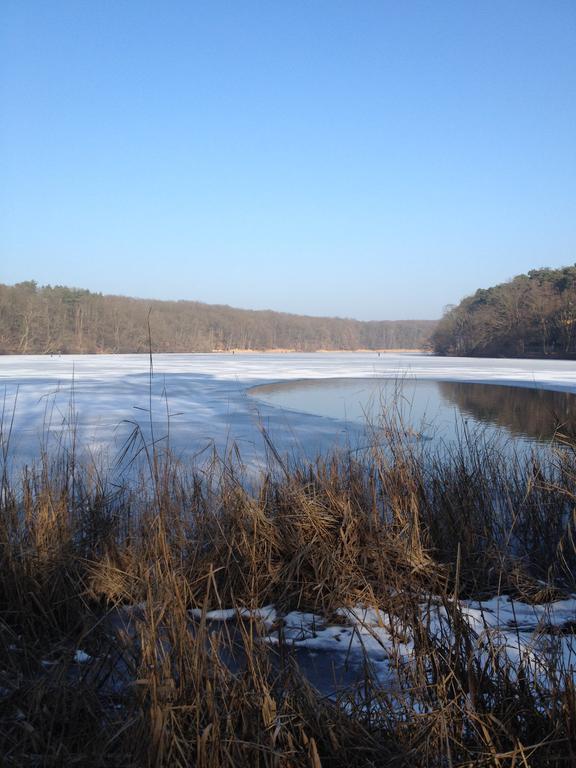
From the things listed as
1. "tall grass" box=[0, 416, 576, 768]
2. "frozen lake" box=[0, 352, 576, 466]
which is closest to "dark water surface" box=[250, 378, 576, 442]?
"frozen lake" box=[0, 352, 576, 466]

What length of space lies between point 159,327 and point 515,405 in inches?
2232

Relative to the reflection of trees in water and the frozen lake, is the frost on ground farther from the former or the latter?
the reflection of trees in water

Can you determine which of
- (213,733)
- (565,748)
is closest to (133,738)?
(213,733)

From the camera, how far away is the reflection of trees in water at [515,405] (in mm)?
9109

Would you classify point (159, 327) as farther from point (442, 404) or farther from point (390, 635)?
point (390, 635)

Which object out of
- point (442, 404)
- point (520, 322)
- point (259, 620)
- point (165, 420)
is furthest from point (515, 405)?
point (520, 322)

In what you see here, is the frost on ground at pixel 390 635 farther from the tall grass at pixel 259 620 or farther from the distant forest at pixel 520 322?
the distant forest at pixel 520 322

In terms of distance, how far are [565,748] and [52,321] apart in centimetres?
5704

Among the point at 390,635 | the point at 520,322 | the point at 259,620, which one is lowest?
the point at 390,635

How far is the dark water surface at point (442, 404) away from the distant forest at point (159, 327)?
9436 mm

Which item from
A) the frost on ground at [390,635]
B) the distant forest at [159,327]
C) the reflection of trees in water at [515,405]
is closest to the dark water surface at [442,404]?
the reflection of trees in water at [515,405]

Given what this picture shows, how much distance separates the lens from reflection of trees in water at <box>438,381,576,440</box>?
9.11 metres

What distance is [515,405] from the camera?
40.3ft

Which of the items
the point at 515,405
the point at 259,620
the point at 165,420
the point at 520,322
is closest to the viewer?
the point at 259,620
